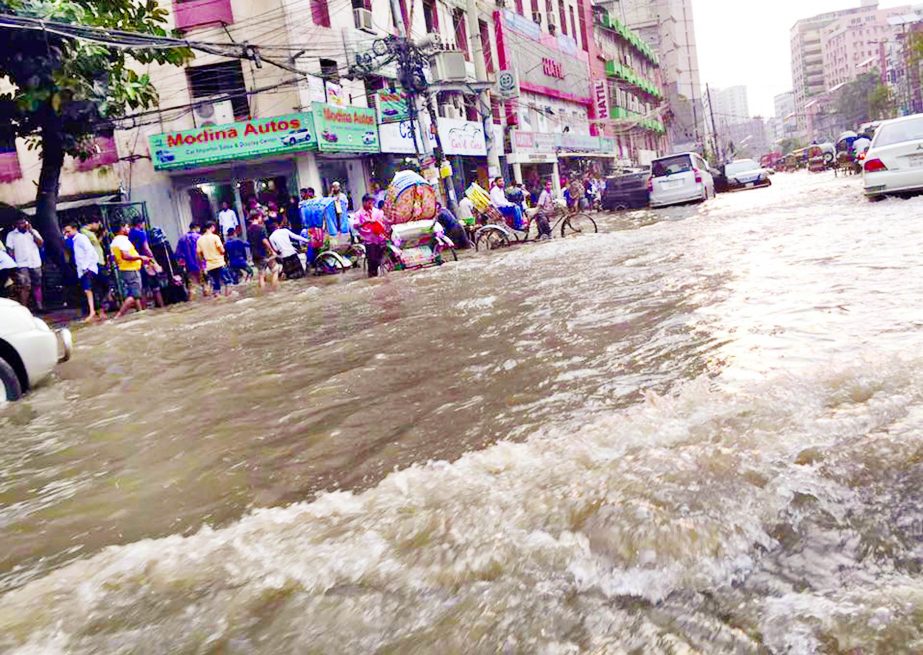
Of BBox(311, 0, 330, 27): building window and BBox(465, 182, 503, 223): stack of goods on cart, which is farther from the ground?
BBox(311, 0, 330, 27): building window

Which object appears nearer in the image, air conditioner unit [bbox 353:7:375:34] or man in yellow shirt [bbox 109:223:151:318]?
man in yellow shirt [bbox 109:223:151:318]

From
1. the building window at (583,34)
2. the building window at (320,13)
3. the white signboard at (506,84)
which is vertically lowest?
the white signboard at (506,84)

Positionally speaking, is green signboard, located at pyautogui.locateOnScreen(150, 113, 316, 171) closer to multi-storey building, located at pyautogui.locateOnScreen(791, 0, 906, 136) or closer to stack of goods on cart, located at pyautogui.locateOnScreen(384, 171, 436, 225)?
stack of goods on cart, located at pyautogui.locateOnScreen(384, 171, 436, 225)

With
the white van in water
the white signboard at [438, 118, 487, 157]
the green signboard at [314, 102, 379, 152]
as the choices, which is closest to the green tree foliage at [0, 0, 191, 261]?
the green signboard at [314, 102, 379, 152]

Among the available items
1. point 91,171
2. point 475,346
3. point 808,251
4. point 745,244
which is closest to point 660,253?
point 745,244

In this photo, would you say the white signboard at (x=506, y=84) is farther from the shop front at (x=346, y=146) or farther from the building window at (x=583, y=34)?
the building window at (x=583, y=34)

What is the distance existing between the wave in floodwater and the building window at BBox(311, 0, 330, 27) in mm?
21748

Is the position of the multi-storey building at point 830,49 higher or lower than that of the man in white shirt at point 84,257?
higher

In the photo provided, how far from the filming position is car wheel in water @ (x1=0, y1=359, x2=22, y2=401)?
5.66m

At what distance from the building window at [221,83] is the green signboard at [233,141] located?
1.37 meters

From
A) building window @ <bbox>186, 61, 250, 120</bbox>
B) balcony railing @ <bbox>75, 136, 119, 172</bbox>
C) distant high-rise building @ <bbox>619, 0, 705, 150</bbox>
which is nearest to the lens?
building window @ <bbox>186, 61, 250, 120</bbox>

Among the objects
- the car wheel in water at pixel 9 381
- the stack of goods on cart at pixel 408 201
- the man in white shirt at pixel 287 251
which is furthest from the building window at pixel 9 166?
the car wheel in water at pixel 9 381

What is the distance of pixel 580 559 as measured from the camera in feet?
7.08

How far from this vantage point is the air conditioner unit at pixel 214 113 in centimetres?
2164
